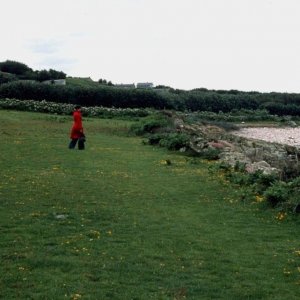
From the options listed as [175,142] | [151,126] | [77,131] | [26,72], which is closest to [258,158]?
[175,142]

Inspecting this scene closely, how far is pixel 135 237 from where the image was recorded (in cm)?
1191

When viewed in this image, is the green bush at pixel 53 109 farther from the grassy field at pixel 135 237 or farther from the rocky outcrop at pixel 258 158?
the grassy field at pixel 135 237

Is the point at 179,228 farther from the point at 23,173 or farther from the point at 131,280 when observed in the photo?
the point at 23,173

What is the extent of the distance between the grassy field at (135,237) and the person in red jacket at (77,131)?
5.59 m

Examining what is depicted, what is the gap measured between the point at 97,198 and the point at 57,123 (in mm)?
29230

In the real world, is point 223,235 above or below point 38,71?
below

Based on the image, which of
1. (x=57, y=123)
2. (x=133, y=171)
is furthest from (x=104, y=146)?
(x=57, y=123)

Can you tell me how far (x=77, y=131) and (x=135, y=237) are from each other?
16444 millimetres

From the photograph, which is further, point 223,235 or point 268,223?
point 268,223

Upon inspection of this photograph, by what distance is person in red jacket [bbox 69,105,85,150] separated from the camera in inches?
1088

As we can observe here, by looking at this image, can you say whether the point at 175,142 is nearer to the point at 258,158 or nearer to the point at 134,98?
the point at 258,158

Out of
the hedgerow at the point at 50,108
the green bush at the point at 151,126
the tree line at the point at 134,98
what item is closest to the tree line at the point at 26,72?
the tree line at the point at 134,98

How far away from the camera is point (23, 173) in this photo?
19688mm

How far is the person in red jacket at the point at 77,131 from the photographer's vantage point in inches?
1088
